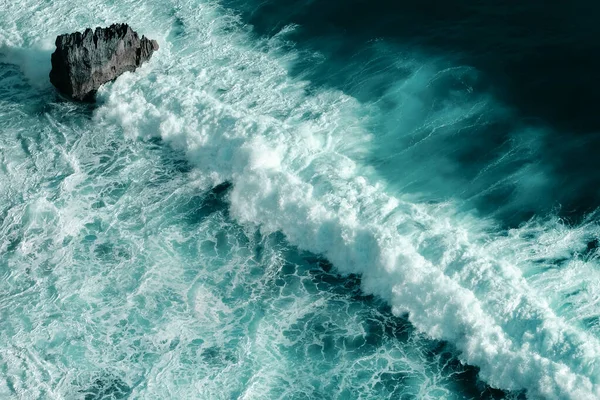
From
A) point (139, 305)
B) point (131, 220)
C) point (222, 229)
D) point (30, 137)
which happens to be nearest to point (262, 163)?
point (222, 229)

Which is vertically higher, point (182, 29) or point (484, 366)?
point (182, 29)

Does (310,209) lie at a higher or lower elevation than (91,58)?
lower

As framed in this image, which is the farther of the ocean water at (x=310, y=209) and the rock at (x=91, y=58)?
the rock at (x=91, y=58)

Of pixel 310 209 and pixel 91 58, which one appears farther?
pixel 91 58

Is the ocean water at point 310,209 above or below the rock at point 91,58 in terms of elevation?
below

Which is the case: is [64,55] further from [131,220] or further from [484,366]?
[484,366]
